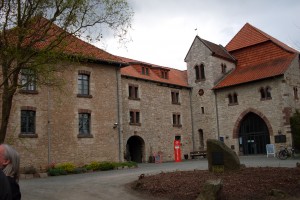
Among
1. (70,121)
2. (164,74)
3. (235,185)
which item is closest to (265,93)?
(164,74)

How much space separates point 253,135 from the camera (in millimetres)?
34062

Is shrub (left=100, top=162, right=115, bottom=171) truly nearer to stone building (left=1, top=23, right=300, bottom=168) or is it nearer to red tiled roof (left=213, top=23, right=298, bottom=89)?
stone building (left=1, top=23, right=300, bottom=168)

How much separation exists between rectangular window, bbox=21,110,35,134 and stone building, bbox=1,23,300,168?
0.06 metres

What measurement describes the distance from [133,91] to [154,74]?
477 cm

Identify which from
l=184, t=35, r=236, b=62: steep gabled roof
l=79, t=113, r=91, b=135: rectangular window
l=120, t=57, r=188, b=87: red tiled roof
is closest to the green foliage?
l=184, t=35, r=236, b=62: steep gabled roof

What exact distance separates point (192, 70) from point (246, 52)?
5.73 m

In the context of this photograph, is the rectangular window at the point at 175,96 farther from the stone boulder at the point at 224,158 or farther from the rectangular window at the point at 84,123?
the stone boulder at the point at 224,158

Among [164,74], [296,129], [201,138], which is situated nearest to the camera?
[296,129]

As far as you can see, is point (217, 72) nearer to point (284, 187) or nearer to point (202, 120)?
point (202, 120)

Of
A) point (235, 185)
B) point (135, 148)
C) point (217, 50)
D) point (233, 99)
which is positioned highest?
point (217, 50)

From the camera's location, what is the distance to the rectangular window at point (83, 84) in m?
26.1

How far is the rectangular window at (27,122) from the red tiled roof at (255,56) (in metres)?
18.9

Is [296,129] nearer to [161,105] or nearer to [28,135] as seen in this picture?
[161,105]

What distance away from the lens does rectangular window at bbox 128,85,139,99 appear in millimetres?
31991
